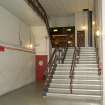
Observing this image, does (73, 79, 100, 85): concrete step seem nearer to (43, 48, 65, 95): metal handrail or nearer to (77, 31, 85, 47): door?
(43, 48, 65, 95): metal handrail

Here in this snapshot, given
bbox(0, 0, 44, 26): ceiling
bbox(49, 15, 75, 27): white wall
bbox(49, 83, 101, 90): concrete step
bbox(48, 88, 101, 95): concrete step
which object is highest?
bbox(49, 15, 75, 27): white wall

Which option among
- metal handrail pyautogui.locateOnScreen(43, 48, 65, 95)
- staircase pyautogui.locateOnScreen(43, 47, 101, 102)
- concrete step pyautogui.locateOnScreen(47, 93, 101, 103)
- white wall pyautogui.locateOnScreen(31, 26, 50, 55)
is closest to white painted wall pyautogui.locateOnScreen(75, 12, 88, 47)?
white wall pyautogui.locateOnScreen(31, 26, 50, 55)

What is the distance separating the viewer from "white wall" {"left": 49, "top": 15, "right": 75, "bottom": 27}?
15984 millimetres

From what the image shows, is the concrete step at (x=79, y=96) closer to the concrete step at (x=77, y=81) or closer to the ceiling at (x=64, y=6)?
the concrete step at (x=77, y=81)

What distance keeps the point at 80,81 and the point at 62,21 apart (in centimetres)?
837

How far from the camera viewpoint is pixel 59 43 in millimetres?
16172

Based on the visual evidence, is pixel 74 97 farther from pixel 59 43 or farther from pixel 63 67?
pixel 59 43

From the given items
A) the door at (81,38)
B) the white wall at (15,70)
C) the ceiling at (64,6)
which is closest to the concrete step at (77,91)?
the white wall at (15,70)

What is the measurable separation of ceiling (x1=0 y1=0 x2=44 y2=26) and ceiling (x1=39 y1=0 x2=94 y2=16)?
5.69ft

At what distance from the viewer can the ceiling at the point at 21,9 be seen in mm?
8684

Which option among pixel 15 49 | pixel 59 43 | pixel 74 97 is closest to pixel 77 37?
pixel 59 43

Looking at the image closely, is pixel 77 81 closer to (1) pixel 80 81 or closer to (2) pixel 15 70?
(1) pixel 80 81

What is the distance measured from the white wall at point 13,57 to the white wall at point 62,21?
357 cm

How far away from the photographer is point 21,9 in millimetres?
9602
